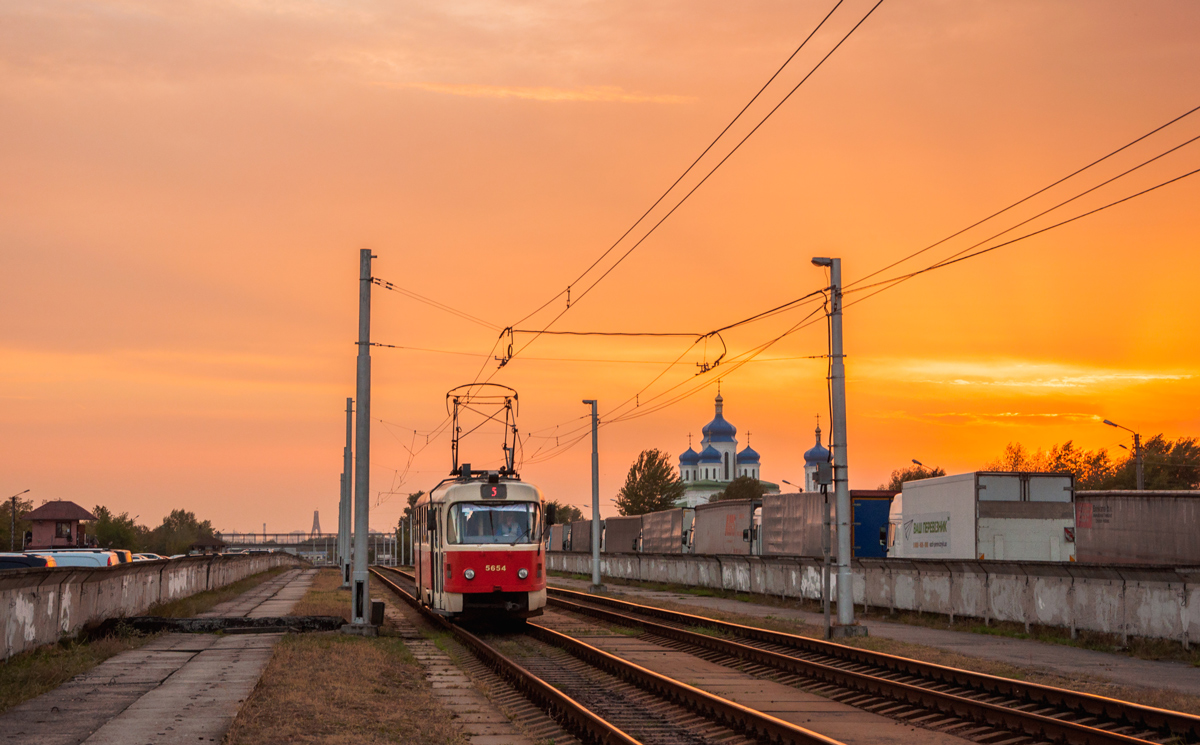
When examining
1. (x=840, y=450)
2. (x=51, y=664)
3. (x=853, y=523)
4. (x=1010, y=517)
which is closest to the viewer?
(x=51, y=664)

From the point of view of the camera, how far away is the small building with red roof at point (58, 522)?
109m

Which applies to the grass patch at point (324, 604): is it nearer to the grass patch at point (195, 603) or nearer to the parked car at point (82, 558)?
the grass patch at point (195, 603)

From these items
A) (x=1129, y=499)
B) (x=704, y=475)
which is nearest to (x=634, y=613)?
(x=1129, y=499)

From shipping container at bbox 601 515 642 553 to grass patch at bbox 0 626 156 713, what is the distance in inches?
1715

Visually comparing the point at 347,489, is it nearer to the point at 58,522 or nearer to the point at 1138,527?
the point at 1138,527

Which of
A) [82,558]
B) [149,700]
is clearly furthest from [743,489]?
[149,700]

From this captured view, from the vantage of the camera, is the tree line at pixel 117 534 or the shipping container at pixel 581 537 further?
the tree line at pixel 117 534

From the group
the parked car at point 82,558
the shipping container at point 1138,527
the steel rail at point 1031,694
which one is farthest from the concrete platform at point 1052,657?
the parked car at point 82,558

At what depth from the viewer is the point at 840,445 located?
74.0 ft

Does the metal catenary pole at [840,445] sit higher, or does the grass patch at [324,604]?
the metal catenary pole at [840,445]

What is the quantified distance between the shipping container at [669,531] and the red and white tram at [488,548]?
28.7 m

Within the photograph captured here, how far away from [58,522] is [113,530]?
33.6 m

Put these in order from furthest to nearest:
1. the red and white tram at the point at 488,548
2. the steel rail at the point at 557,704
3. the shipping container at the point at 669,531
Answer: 1. the shipping container at the point at 669,531
2. the red and white tram at the point at 488,548
3. the steel rail at the point at 557,704

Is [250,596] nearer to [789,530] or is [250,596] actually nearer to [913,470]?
[789,530]
